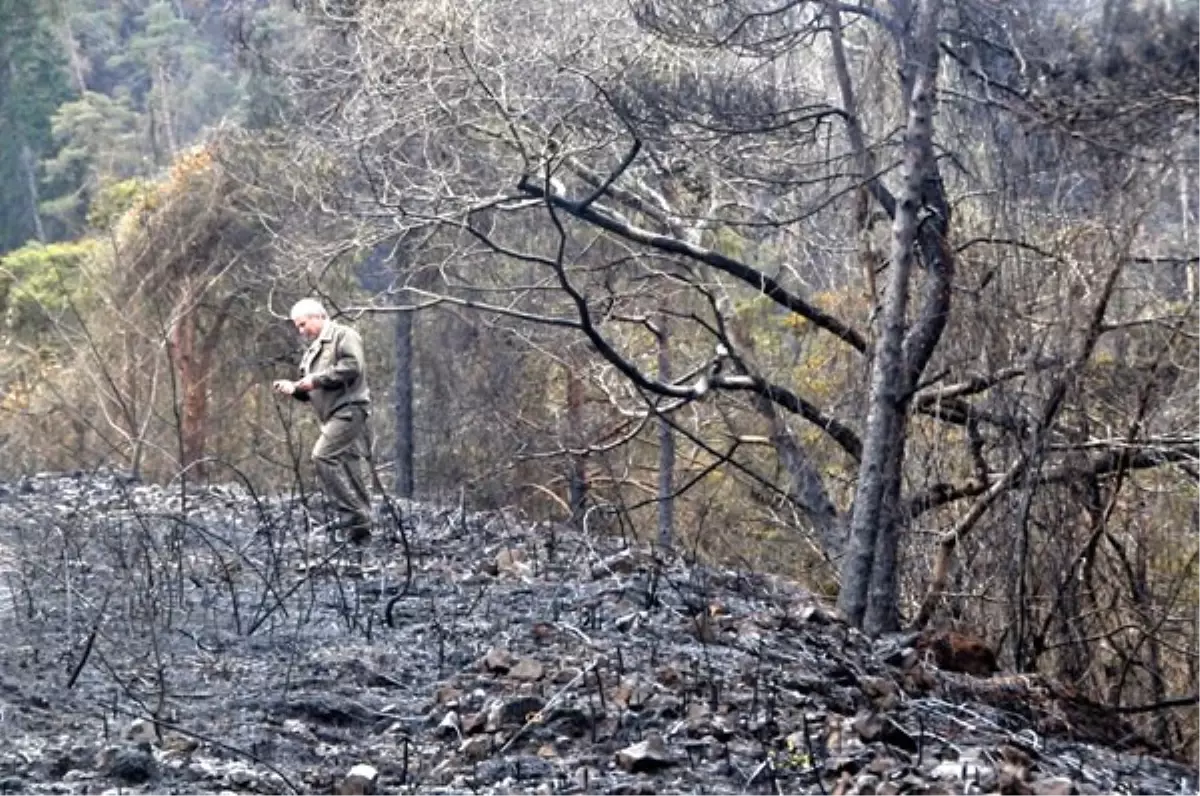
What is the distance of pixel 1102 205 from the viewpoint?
12.1 m

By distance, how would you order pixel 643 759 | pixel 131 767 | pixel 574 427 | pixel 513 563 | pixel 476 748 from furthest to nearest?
pixel 574 427 < pixel 513 563 < pixel 476 748 < pixel 643 759 < pixel 131 767

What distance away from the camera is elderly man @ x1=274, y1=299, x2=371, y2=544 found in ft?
37.1

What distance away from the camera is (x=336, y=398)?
1166cm

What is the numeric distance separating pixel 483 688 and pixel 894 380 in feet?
20.8

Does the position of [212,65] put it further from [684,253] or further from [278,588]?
[278,588]

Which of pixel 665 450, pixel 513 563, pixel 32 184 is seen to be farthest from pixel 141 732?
pixel 32 184

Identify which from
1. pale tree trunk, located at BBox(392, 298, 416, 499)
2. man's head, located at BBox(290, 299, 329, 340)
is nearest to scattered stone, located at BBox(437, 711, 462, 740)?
man's head, located at BBox(290, 299, 329, 340)

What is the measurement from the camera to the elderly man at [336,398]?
1132cm

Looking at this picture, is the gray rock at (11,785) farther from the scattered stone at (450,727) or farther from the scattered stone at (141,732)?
the scattered stone at (450,727)

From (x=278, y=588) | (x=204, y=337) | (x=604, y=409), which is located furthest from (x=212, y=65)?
(x=278, y=588)

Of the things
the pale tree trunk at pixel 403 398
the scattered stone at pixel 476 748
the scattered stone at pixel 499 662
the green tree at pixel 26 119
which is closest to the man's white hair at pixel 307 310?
the scattered stone at pixel 499 662

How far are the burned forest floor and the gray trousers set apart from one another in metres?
0.67

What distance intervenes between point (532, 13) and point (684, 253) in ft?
10.1

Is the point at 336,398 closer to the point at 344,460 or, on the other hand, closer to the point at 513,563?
the point at 344,460
